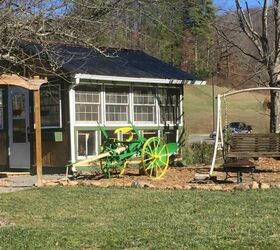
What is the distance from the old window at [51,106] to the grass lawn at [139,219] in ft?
14.2

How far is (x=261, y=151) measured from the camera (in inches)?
566

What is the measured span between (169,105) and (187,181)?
605cm

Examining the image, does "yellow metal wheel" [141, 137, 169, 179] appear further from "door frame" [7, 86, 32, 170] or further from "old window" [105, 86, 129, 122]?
"door frame" [7, 86, 32, 170]

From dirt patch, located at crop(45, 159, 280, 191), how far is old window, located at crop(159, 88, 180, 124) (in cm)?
295

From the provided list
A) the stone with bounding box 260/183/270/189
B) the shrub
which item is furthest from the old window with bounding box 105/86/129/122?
the stone with bounding box 260/183/270/189

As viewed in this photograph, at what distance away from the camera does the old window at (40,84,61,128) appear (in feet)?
53.2

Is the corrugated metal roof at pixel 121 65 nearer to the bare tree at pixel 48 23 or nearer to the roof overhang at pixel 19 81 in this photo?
the roof overhang at pixel 19 81

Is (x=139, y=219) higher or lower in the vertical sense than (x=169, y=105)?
lower

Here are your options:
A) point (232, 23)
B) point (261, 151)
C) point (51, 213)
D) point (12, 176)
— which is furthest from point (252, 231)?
point (232, 23)

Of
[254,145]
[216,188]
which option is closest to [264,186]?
[216,188]

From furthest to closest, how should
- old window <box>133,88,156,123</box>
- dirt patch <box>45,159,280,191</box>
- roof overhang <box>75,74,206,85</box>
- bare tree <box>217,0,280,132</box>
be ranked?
old window <box>133,88,156,123</box> → bare tree <box>217,0,280,132</box> → roof overhang <box>75,74,206,85</box> → dirt patch <box>45,159,280,191</box>

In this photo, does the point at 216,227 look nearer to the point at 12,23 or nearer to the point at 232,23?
the point at 12,23

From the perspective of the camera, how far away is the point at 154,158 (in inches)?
574

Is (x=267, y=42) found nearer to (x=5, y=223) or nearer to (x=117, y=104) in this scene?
(x=117, y=104)
